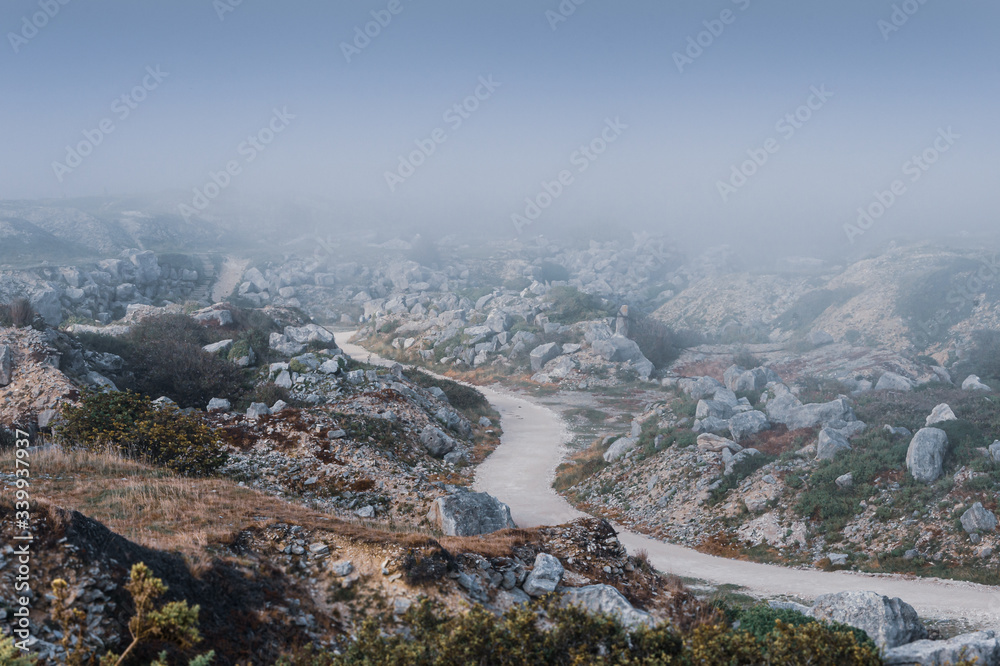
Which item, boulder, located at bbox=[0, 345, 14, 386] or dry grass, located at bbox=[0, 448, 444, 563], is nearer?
dry grass, located at bbox=[0, 448, 444, 563]

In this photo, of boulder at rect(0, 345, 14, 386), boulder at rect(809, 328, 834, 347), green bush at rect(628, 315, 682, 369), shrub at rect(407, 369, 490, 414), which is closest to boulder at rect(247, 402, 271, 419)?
boulder at rect(0, 345, 14, 386)

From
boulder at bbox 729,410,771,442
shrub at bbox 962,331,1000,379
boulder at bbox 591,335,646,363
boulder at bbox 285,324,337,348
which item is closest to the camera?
boulder at bbox 729,410,771,442

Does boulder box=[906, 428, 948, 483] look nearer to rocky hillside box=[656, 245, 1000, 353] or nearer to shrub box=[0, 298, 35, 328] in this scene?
rocky hillside box=[656, 245, 1000, 353]

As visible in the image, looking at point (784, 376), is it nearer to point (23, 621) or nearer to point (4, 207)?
point (23, 621)

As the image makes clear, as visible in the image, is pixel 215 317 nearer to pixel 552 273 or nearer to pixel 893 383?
pixel 893 383

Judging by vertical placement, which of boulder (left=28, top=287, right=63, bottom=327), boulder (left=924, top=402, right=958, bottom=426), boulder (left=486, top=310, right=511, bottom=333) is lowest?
boulder (left=28, top=287, right=63, bottom=327)

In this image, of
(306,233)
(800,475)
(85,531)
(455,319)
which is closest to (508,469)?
(800,475)

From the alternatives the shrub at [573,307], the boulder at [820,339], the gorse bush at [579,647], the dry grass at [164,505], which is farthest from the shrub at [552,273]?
the gorse bush at [579,647]

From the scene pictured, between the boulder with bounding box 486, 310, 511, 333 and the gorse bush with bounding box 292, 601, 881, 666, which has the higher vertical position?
the gorse bush with bounding box 292, 601, 881, 666
